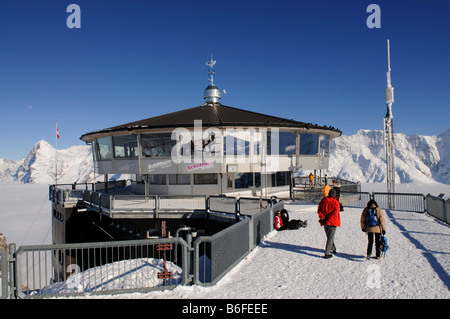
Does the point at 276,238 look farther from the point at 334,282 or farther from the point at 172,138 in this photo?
the point at 172,138

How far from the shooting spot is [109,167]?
24.3 metres

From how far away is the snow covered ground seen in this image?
6.40m

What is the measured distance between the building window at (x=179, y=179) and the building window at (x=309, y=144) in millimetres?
8716

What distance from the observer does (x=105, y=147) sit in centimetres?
2469

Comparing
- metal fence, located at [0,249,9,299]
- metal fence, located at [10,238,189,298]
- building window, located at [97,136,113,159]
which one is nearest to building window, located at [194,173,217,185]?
building window, located at [97,136,113,159]

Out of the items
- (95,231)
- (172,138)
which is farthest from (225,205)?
(95,231)

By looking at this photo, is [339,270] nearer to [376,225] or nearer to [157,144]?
[376,225]

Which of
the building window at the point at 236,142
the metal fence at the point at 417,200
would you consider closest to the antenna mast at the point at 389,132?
the metal fence at the point at 417,200

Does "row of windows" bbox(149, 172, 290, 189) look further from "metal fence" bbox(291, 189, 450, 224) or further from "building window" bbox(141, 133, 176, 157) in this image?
"metal fence" bbox(291, 189, 450, 224)

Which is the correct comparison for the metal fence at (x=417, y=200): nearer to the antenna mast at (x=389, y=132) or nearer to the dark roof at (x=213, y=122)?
the dark roof at (x=213, y=122)

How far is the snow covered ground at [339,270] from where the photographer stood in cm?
640

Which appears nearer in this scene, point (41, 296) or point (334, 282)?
point (41, 296)

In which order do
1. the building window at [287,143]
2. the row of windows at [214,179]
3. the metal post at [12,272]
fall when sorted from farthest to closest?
the row of windows at [214,179] → the building window at [287,143] → the metal post at [12,272]

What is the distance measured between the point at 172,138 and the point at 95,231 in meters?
8.13
